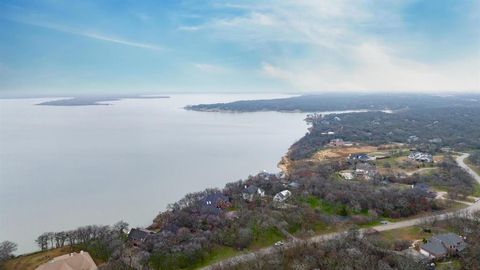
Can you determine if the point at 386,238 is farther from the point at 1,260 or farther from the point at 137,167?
the point at 137,167

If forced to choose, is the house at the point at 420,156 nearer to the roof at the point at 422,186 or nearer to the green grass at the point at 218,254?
the roof at the point at 422,186

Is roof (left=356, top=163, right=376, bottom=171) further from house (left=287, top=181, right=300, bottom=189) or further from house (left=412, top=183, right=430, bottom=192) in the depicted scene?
house (left=287, top=181, right=300, bottom=189)

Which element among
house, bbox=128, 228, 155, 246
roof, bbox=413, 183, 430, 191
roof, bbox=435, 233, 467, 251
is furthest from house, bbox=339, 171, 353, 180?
house, bbox=128, 228, 155, 246

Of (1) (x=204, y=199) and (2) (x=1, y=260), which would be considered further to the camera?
(1) (x=204, y=199)

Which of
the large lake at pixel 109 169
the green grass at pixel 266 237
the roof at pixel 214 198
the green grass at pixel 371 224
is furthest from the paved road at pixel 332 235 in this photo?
the large lake at pixel 109 169

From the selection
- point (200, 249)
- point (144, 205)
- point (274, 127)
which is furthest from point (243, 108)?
point (200, 249)

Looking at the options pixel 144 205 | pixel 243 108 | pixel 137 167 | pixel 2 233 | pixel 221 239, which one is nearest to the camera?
pixel 221 239
